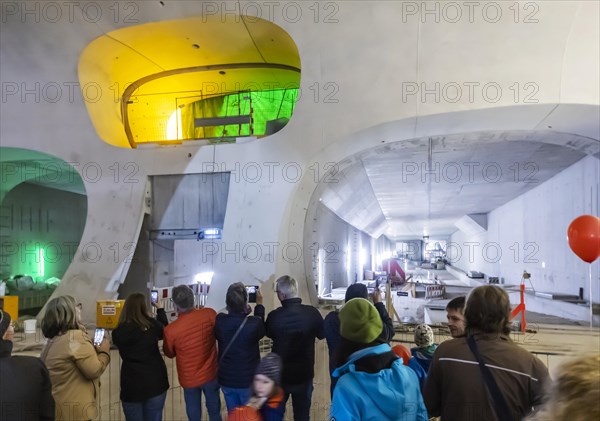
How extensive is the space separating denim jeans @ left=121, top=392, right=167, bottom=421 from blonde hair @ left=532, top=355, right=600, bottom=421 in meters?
2.76

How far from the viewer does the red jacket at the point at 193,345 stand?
310 centimetres

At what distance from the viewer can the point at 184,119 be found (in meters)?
10.6

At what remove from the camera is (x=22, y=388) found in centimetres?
210

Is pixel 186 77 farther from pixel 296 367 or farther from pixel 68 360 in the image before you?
pixel 296 367

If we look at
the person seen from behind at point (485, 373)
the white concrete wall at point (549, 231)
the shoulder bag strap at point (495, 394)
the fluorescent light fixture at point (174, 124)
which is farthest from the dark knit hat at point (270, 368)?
the fluorescent light fixture at point (174, 124)

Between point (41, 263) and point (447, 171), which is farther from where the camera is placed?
point (41, 263)

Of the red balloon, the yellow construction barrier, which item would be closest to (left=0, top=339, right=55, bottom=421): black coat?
the yellow construction barrier

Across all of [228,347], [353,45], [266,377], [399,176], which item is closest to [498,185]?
[399,176]

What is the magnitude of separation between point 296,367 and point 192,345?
2.75ft

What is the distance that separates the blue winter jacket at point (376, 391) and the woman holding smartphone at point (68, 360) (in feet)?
5.97

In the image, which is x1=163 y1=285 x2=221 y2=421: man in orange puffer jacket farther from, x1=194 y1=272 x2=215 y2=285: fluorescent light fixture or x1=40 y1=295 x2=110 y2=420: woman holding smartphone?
x1=194 y1=272 x2=215 y2=285: fluorescent light fixture

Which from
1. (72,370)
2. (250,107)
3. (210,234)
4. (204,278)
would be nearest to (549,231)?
(250,107)
